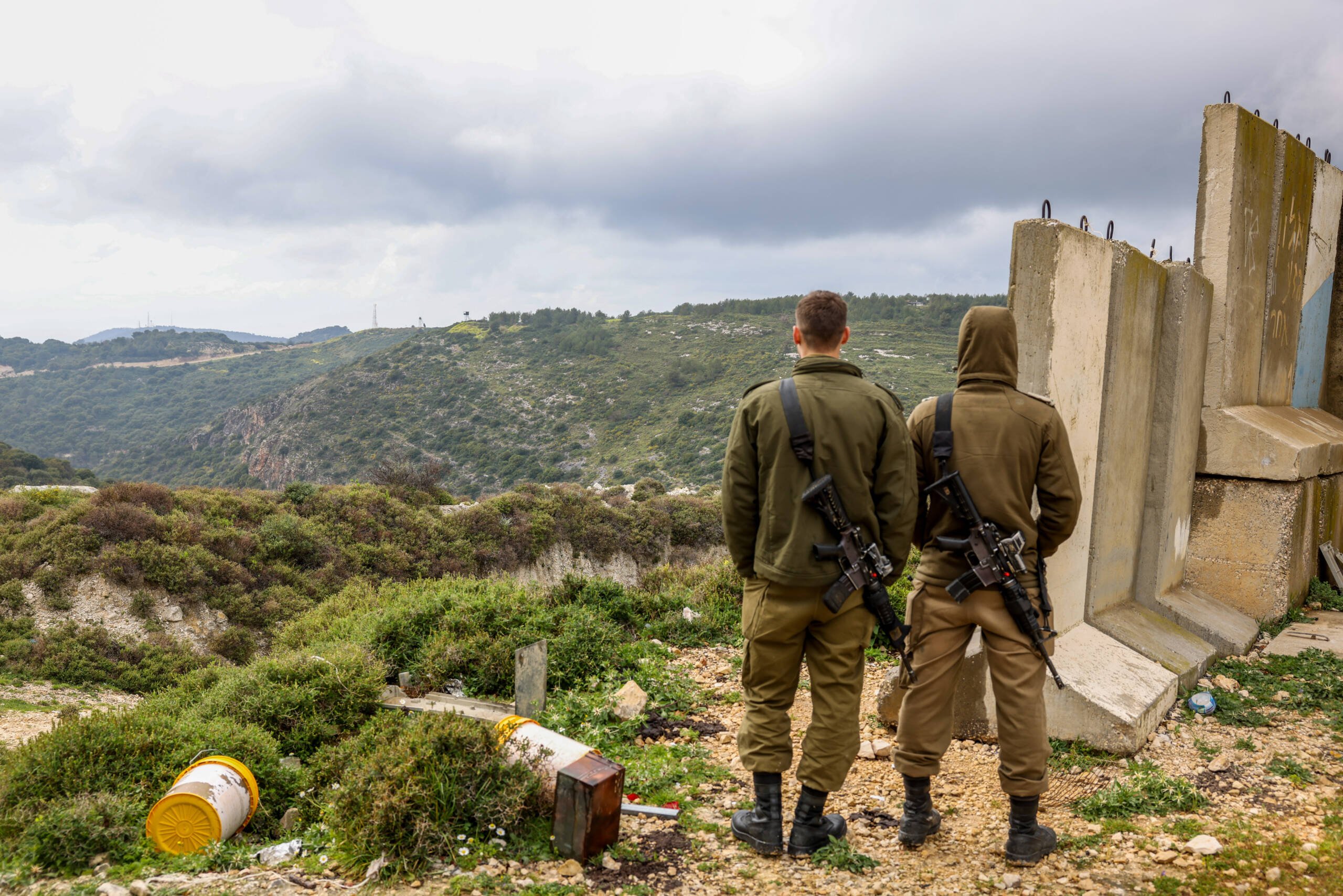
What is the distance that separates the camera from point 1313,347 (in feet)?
24.5

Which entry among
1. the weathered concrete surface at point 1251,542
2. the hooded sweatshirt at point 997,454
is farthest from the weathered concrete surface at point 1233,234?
the hooded sweatshirt at point 997,454

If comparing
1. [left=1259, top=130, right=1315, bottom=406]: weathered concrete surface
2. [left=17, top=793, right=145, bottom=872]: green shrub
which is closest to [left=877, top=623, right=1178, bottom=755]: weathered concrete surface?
[left=1259, top=130, right=1315, bottom=406]: weathered concrete surface

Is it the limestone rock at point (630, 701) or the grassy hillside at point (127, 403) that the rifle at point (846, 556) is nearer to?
the limestone rock at point (630, 701)

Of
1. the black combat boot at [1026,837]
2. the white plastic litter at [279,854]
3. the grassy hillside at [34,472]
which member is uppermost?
the black combat boot at [1026,837]

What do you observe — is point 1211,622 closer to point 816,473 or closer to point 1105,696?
point 1105,696

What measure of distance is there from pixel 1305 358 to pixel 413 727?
328 inches

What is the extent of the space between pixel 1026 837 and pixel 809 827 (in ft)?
2.69

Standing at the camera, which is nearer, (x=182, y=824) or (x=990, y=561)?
(x=990, y=561)

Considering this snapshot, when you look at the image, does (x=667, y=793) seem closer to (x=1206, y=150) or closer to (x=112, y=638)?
(x=1206, y=150)

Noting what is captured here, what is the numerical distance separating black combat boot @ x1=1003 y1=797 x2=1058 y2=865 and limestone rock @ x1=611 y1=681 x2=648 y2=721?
216 centimetres

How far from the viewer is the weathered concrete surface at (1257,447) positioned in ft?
18.5

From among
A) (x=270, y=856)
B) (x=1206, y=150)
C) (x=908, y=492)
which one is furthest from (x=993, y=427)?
(x=1206, y=150)

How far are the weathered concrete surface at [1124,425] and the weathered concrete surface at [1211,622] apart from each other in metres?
0.32

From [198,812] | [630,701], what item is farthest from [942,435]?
[198,812]
